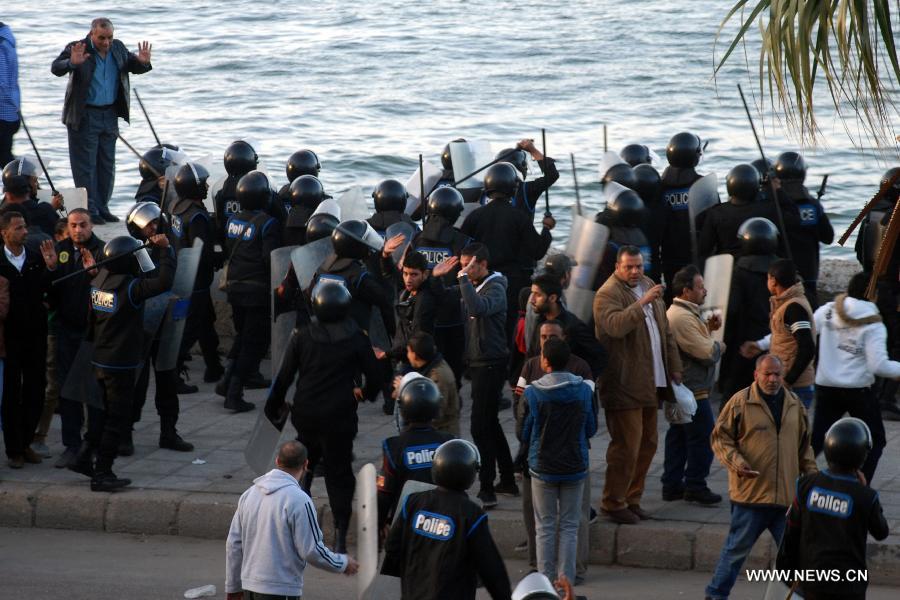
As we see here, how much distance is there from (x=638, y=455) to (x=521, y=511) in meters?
0.70

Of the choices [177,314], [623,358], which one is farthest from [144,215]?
[623,358]

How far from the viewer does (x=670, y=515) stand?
8.48 metres

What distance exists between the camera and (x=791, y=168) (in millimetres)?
10930

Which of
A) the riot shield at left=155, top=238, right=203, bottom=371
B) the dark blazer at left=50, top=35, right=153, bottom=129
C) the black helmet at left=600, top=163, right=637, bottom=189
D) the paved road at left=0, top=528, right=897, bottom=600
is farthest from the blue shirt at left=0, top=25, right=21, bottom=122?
the paved road at left=0, top=528, right=897, bottom=600

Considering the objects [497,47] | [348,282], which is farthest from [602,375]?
[497,47]

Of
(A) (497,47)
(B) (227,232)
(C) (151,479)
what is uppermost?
(B) (227,232)

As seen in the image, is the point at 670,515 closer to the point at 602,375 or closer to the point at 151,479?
the point at 602,375

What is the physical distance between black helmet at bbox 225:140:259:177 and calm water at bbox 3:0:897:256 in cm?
1066

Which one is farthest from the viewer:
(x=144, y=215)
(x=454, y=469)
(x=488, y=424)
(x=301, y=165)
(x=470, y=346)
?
(x=301, y=165)

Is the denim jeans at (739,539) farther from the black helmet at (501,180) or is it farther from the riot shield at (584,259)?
the black helmet at (501,180)

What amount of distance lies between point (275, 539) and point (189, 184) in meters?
4.98

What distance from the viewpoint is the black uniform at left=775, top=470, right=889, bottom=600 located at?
6227 mm

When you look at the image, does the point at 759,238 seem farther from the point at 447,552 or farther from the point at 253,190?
the point at 447,552

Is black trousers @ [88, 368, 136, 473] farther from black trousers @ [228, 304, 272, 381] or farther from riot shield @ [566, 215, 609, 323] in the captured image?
riot shield @ [566, 215, 609, 323]
